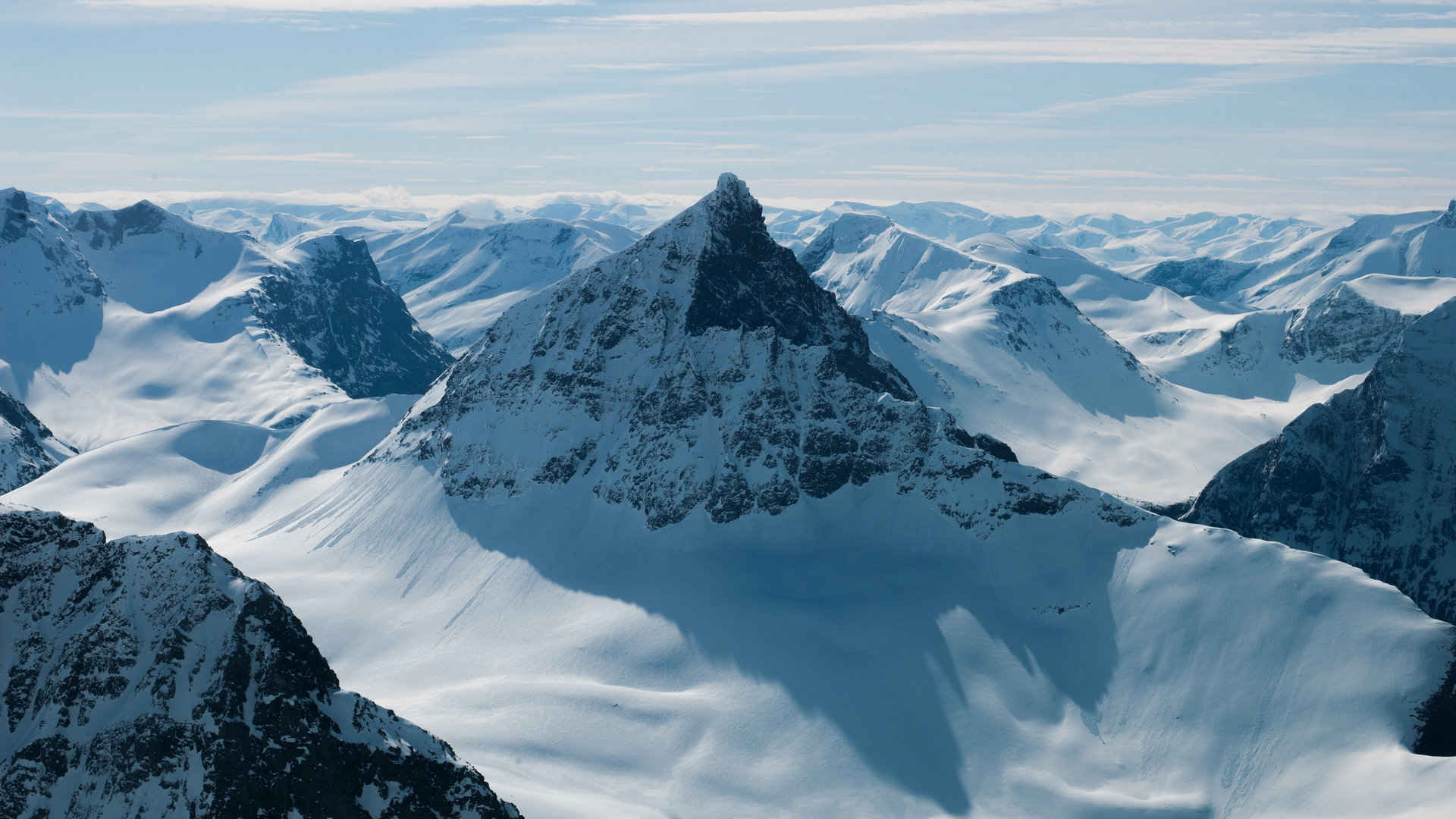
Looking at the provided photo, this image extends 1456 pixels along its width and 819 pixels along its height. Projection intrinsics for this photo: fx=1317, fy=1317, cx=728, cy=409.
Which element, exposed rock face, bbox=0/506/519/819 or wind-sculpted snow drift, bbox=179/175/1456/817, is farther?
wind-sculpted snow drift, bbox=179/175/1456/817

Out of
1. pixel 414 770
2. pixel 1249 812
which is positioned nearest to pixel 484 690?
pixel 414 770

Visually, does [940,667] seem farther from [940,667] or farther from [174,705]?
[174,705]

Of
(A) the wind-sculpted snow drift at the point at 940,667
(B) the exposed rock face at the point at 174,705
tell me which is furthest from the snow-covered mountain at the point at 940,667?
(B) the exposed rock face at the point at 174,705

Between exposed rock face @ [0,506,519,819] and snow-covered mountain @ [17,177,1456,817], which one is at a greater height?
snow-covered mountain @ [17,177,1456,817]

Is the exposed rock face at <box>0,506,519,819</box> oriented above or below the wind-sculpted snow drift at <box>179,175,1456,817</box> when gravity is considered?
below

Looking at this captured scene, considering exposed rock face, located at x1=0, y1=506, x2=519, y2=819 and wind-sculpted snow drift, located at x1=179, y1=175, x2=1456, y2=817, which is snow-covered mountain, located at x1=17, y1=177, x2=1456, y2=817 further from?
exposed rock face, located at x1=0, y1=506, x2=519, y2=819

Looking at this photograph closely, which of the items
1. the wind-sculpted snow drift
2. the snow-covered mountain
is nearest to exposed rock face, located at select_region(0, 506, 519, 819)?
the snow-covered mountain

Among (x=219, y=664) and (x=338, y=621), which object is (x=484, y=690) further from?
(x=219, y=664)

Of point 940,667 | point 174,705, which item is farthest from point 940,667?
point 174,705
